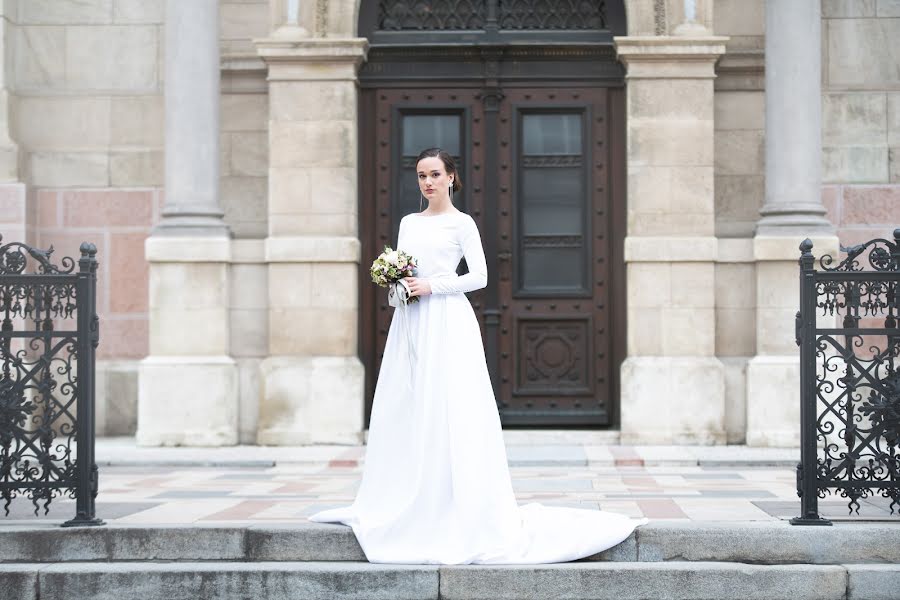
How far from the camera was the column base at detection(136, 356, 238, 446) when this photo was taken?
42.7 ft

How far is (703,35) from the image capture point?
1325 cm

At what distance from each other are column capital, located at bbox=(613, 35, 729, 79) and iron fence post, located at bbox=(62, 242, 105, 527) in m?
6.48

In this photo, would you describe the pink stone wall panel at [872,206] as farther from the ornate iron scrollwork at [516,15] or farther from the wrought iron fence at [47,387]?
the wrought iron fence at [47,387]

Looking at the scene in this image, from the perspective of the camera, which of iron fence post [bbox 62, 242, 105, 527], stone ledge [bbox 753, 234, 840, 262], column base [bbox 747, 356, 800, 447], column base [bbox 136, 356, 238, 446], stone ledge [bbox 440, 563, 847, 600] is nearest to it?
stone ledge [bbox 440, 563, 847, 600]

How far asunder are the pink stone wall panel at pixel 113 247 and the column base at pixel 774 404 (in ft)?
19.0

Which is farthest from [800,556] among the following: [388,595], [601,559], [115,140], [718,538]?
[115,140]

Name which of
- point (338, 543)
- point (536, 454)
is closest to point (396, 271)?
point (338, 543)

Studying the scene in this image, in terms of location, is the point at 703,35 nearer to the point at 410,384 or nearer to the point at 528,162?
the point at 528,162

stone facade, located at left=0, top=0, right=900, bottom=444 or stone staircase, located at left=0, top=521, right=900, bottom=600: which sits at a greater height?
stone facade, located at left=0, top=0, right=900, bottom=444

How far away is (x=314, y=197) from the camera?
43.9 feet

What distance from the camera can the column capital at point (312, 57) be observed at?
525 inches

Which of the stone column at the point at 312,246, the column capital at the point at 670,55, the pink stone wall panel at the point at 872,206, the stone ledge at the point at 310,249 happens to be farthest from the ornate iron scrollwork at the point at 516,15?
the pink stone wall panel at the point at 872,206

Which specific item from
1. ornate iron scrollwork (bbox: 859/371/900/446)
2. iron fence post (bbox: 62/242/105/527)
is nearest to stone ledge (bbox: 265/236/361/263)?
iron fence post (bbox: 62/242/105/527)

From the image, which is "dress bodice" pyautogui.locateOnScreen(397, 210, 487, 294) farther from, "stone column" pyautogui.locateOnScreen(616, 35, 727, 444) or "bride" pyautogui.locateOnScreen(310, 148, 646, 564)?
"stone column" pyautogui.locateOnScreen(616, 35, 727, 444)
